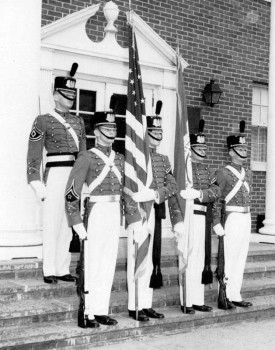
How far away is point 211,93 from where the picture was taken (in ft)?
30.9

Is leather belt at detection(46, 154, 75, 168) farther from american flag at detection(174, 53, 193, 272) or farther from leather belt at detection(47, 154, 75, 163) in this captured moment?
american flag at detection(174, 53, 193, 272)

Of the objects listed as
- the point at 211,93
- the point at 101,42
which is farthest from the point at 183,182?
the point at 211,93

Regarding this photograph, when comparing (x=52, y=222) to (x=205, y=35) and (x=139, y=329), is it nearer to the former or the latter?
(x=139, y=329)

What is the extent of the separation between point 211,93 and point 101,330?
5091 millimetres

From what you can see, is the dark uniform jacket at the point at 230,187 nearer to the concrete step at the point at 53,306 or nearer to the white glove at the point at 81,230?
the concrete step at the point at 53,306

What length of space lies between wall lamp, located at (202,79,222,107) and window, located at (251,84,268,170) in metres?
1.24

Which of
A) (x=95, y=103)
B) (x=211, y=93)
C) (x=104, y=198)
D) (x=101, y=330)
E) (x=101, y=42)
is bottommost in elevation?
(x=101, y=330)

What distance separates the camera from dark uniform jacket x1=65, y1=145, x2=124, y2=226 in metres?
5.25

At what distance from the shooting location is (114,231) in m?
5.46

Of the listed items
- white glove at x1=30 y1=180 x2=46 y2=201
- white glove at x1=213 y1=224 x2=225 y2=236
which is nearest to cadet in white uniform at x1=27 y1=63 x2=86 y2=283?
white glove at x1=30 y1=180 x2=46 y2=201

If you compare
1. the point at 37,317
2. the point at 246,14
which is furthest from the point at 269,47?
the point at 37,317

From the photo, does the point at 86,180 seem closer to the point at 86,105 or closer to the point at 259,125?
the point at 86,105

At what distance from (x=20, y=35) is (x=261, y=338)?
403 centimetres

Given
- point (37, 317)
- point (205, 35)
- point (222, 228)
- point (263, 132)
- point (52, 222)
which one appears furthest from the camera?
point (263, 132)
